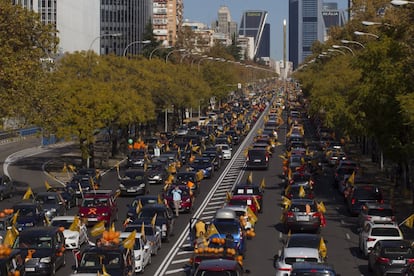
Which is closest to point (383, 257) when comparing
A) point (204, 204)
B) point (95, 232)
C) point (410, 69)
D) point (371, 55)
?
point (95, 232)

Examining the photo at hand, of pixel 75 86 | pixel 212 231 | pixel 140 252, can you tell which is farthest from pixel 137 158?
pixel 140 252

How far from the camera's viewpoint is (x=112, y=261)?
947 inches

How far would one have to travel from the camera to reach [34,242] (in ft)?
90.3

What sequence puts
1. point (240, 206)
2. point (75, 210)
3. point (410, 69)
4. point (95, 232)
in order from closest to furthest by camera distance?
point (95, 232) < point (240, 206) < point (410, 69) < point (75, 210)

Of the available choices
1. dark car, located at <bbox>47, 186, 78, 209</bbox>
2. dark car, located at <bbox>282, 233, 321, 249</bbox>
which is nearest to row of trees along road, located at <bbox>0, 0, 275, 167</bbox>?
dark car, located at <bbox>47, 186, 78, 209</bbox>

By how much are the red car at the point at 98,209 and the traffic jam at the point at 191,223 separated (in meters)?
0.04

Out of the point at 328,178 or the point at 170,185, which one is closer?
the point at 170,185

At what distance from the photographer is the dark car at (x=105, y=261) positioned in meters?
23.7

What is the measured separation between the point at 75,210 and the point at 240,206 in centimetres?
1029

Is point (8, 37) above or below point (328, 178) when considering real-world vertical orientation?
above

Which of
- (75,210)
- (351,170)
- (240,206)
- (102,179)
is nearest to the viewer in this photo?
(240,206)

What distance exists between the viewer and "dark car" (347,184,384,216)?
40.1m

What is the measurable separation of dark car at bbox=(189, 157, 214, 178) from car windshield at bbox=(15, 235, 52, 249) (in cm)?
2860

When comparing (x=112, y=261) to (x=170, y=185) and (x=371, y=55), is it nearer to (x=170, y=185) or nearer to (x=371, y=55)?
(x=170, y=185)
